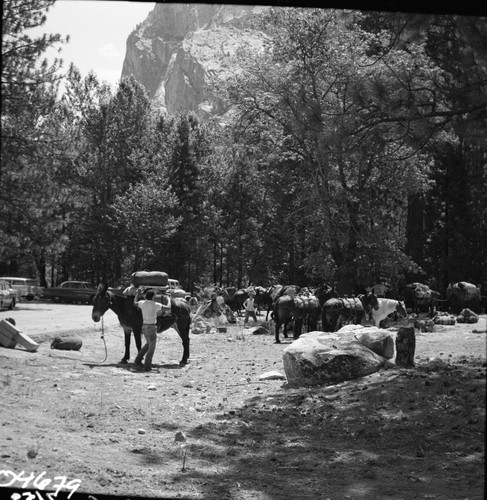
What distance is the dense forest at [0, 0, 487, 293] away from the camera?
489 inches

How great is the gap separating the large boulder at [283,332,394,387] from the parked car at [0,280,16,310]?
901 inches

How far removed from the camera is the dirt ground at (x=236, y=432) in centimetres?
760

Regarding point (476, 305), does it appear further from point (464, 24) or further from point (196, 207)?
point (464, 24)

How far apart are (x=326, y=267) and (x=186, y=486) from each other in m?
26.3

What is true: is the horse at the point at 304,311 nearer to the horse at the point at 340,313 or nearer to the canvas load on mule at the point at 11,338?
the horse at the point at 340,313

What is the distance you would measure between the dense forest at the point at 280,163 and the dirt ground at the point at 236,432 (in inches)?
169

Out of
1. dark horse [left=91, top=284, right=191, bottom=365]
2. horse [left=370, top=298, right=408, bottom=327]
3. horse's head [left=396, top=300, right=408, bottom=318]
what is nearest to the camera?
dark horse [left=91, top=284, right=191, bottom=365]

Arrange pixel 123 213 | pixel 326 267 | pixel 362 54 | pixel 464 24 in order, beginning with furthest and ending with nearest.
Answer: pixel 123 213
pixel 326 267
pixel 362 54
pixel 464 24

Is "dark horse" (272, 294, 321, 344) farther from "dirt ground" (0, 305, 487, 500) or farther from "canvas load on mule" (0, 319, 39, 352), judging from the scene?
"canvas load on mule" (0, 319, 39, 352)

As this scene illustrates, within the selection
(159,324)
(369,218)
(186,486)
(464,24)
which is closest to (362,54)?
(369,218)

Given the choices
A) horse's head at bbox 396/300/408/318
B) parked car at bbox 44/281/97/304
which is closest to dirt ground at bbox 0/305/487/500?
horse's head at bbox 396/300/408/318

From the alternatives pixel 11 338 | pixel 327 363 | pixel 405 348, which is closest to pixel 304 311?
pixel 405 348

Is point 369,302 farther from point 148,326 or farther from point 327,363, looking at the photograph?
point 327,363

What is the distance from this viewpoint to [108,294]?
17375 mm
